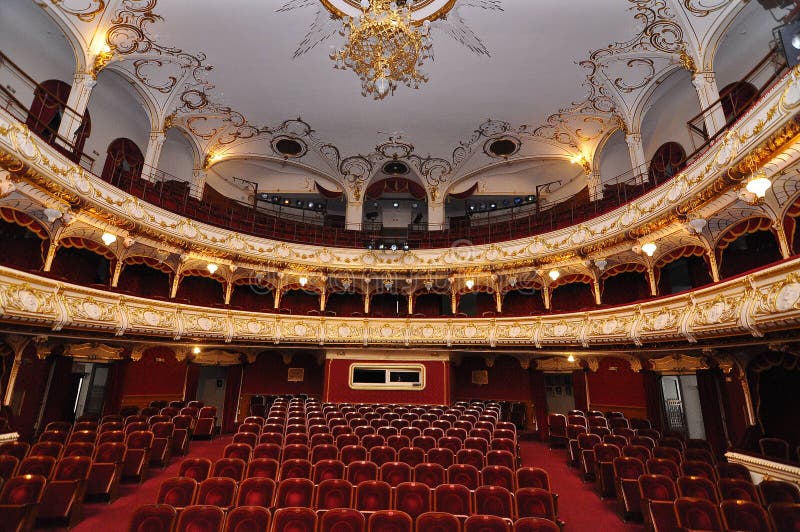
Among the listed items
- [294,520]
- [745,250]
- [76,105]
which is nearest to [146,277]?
[76,105]

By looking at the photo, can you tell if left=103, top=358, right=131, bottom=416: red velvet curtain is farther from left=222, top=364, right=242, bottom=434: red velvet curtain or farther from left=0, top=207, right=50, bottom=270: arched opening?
left=0, top=207, right=50, bottom=270: arched opening

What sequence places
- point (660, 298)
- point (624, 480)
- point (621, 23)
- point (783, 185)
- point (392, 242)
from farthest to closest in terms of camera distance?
point (392, 242) → point (621, 23) → point (660, 298) → point (783, 185) → point (624, 480)

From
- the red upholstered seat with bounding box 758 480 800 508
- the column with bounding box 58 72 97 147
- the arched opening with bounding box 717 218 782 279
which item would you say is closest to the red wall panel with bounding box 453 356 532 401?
the arched opening with bounding box 717 218 782 279

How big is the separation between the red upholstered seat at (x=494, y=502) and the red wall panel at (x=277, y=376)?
10.8m

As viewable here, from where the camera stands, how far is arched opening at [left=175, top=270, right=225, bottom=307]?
12820mm

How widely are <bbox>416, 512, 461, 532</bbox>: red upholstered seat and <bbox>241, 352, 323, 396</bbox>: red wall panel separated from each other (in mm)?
11324

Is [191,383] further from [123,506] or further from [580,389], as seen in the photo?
[580,389]

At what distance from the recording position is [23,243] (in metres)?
8.88

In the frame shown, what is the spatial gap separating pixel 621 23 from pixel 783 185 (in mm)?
5247

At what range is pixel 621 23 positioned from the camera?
9.12 meters

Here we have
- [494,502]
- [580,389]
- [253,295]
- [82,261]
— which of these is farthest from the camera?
[253,295]

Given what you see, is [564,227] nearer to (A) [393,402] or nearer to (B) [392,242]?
(B) [392,242]

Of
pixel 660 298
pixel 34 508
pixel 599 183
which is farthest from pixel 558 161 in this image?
pixel 34 508

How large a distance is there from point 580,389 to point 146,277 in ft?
46.0
